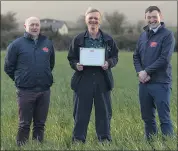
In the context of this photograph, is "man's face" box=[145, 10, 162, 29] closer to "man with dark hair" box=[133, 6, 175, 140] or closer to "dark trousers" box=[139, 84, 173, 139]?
"man with dark hair" box=[133, 6, 175, 140]

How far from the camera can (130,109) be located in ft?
23.1

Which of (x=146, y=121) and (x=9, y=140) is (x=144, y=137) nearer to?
(x=146, y=121)

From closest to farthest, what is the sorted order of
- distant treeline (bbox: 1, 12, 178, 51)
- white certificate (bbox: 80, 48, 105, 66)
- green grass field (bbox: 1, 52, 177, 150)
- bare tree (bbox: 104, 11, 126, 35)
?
green grass field (bbox: 1, 52, 177, 150) < white certificate (bbox: 80, 48, 105, 66) < distant treeline (bbox: 1, 12, 178, 51) < bare tree (bbox: 104, 11, 126, 35)

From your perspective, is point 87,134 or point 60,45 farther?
point 60,45

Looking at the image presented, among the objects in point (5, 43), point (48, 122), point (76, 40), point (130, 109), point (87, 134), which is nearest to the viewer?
point (76, 40)

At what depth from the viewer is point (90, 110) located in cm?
514

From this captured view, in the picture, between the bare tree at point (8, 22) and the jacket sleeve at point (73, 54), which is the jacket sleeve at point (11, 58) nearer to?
the jacket sleeve at point (73, 54)

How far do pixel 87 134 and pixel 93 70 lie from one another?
1155 mm

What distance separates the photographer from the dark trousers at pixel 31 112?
16.7ft

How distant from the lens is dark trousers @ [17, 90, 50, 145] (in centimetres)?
510

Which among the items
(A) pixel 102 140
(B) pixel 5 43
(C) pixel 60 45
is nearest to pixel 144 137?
(A) pixel 102 140

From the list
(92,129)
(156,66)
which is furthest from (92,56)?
(92,129)

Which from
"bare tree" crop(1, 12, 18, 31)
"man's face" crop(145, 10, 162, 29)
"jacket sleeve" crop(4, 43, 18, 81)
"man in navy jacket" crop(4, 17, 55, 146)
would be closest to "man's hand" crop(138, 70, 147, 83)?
"man's face" crop(145, 10, 162, 29)

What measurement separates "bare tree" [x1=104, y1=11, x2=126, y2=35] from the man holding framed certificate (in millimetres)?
56835
